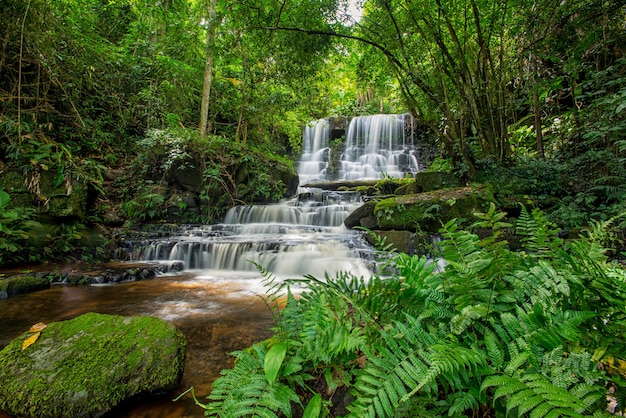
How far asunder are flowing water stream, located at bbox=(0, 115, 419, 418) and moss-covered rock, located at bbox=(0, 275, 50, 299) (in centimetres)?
16

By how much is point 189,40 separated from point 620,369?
11372mm

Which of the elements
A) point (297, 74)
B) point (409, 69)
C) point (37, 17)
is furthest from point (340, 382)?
point (37, 17)

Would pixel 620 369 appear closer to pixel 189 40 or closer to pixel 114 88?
pixel 189 40

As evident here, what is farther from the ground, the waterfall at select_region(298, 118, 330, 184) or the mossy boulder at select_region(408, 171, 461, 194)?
the waterfall at select_region(298, 118, 330, 184)

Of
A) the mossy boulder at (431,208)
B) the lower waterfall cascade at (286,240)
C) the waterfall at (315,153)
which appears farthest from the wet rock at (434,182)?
the waterfall at (315,153)

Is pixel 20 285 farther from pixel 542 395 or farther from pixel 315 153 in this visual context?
pixel 315 153

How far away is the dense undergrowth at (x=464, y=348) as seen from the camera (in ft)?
3.06

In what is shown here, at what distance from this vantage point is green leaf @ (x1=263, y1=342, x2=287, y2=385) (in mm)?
1192

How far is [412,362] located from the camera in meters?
1.03

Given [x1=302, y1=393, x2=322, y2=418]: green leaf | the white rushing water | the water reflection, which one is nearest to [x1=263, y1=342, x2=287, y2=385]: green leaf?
[x1=302, y1=393, x2=322, y2=418]: green leaf

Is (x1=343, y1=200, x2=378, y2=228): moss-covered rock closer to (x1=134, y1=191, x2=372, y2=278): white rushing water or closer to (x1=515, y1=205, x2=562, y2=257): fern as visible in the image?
(x1=134, y1=191, x2=372, y2=278): white rushing water

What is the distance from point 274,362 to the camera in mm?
1236

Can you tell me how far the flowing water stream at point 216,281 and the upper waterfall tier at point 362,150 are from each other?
16.5ft

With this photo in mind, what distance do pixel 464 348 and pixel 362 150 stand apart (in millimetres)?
17375
